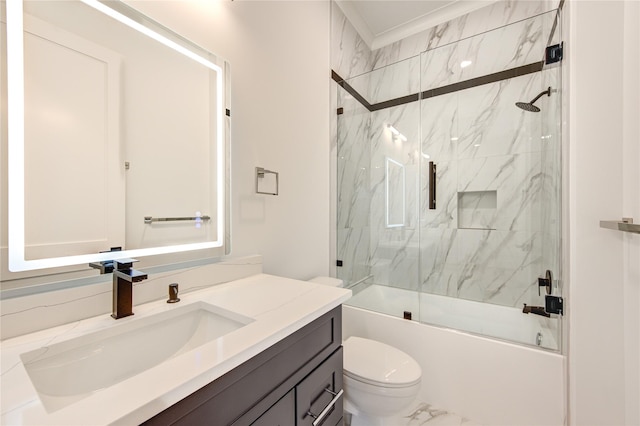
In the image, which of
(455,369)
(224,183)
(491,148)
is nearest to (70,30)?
(224,183)

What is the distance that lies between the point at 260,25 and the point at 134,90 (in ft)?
2.74

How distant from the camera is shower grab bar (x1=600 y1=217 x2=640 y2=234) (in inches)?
32.8

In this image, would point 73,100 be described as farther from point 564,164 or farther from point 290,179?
point 564,164

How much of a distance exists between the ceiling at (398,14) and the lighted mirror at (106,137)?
1782 millimetres

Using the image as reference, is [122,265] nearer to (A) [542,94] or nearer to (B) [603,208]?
(B) [603,208]

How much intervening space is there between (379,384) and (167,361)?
0.99m

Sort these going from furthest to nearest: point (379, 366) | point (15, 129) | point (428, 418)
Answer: point (428, 418)
point (379, 366)
point (15, 129)

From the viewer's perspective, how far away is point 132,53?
95cm

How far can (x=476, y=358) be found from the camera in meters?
1.55

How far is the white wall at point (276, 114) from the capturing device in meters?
1.25

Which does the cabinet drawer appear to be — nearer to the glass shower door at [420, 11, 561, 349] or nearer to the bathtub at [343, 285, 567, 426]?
the bathtub at [343, 285, 567, 426]

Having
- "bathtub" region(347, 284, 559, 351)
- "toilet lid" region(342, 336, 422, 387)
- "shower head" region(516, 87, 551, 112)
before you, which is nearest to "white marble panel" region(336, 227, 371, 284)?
"bathtub" region(347, 284, 559, 351)

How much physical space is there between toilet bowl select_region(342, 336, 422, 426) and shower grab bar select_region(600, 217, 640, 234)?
97 centimetres

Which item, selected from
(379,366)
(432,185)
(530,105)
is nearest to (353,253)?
(432,185)
